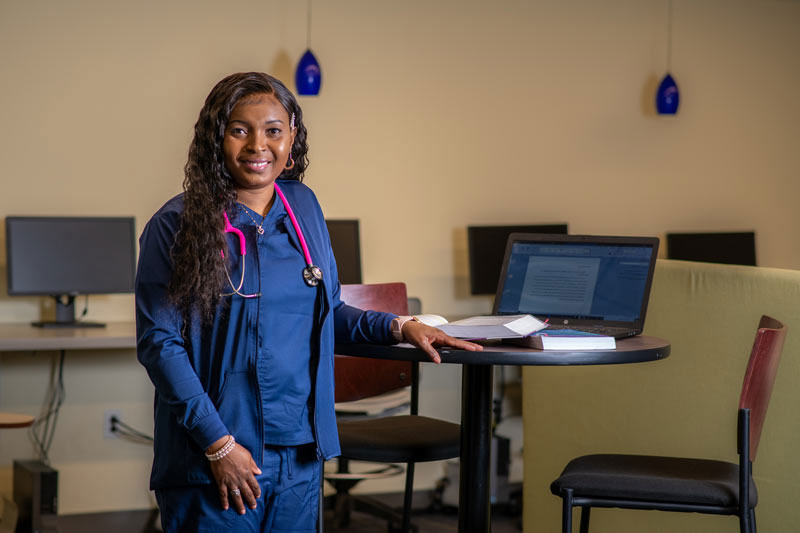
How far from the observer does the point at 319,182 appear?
4.30 metres

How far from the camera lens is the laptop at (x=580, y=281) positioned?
216cm

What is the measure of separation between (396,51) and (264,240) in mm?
2918

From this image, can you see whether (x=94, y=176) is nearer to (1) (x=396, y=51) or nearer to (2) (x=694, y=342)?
(1) (x=396, y=51)

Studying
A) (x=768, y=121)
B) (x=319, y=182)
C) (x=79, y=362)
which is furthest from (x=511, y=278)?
(x=768, y=121)

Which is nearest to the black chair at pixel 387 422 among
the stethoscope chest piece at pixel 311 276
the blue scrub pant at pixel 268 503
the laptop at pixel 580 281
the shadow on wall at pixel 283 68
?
the laptop at pixel 580 281

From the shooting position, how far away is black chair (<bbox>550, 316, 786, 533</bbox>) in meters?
1.88

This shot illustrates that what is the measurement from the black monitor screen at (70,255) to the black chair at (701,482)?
248 cm

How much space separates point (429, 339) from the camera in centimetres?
180

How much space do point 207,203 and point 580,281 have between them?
3.32ft

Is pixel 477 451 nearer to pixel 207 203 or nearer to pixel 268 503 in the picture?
pixel 268 503

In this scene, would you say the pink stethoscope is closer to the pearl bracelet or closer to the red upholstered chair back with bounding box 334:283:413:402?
the pearl bracelet

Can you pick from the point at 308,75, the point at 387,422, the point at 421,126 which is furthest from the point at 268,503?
the point at 421,126

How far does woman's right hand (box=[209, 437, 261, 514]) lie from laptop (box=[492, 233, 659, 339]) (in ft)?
2.83

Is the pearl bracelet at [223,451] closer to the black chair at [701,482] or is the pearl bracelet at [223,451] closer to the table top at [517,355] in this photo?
the table top at [517,355]
